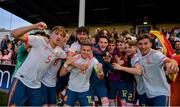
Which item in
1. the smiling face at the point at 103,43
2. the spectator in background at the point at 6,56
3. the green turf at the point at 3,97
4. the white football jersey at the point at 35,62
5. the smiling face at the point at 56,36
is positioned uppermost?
the smiling face at the point at 56,36

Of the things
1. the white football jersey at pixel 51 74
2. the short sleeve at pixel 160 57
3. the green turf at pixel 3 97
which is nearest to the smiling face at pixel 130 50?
the short sleeve at pixel 160 57

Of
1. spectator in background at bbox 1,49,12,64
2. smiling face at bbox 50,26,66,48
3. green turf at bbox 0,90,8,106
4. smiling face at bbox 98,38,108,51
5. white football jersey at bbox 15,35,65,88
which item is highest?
smiling face at bbox 50,26,66,48

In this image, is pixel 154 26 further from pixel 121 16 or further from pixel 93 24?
pixel 93 24

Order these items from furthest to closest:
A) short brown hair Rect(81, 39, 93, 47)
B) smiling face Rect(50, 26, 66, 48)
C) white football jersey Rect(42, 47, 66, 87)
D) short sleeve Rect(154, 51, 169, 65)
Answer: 1. white football jersey Rect(42, 47, 66, 87)
2. short brown hair Rect(81, 39, 93, 47)
3. smiling face Rect(50, 26, 66, 48)
4. short sleeve Rect(154, 51, 169, 65)

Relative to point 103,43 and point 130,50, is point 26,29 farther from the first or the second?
point 130,50

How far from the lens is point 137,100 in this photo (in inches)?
237

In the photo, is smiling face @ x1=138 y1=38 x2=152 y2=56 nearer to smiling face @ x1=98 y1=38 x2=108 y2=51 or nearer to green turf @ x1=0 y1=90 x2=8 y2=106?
smiling face @ x1=98 y1=38 x2=108 y2=51

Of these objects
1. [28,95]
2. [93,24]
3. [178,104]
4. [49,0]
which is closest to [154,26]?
[93,24]

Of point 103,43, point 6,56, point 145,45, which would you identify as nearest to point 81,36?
point 103,43

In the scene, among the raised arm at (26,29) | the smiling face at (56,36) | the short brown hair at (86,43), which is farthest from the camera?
the short brown hair at (86,43)

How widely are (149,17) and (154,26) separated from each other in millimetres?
674

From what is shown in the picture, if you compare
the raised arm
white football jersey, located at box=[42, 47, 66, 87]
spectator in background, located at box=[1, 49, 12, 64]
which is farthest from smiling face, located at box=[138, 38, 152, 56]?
spectator in background, located at box=[1, 49, 12, 64]

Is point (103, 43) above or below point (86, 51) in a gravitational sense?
above

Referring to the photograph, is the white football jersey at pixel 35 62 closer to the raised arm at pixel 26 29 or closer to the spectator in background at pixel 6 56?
the raised arm at pixel 26 29
